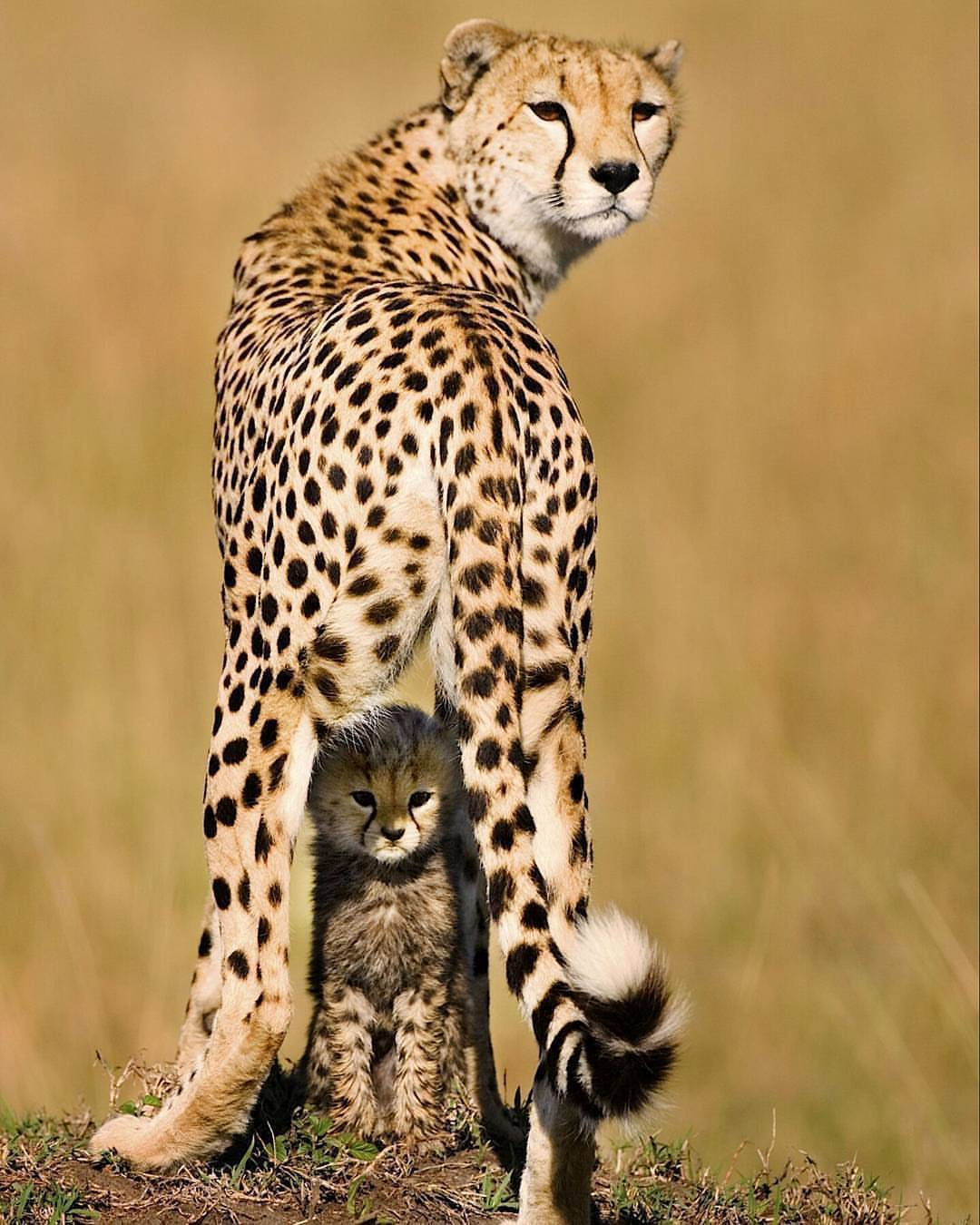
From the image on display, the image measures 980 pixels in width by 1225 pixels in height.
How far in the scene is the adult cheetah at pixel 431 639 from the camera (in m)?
2.77

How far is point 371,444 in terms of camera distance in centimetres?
288

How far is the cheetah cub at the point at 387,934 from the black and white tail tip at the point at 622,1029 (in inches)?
33.6

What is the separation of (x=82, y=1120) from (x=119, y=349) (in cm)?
461

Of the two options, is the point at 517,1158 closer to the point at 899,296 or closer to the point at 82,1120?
the point at 82,1120

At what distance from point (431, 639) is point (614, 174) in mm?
1201

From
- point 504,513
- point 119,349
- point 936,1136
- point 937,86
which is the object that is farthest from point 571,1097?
point 937,86

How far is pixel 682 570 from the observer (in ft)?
23.6

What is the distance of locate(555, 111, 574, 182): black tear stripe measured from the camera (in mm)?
3793

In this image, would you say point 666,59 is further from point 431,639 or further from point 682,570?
point 682,570

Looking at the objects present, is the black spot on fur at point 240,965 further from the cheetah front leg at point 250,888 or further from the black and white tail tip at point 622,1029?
the black and white tail tip at point 622,1029

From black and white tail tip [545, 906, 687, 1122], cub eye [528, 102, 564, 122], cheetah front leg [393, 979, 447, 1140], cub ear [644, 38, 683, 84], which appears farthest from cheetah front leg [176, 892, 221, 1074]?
cub ear [644, 38, 683, 84]

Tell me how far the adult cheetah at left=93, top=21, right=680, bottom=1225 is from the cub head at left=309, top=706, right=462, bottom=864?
0.25 m

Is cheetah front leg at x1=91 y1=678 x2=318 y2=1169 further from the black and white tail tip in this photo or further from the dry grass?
the black and white tail tip

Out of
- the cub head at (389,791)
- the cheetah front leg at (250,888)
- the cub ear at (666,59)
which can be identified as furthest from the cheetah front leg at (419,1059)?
the cub ear at (666,59)
